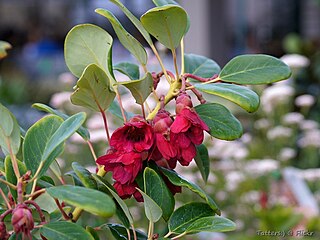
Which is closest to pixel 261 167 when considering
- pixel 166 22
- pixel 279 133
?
pixel 279 133

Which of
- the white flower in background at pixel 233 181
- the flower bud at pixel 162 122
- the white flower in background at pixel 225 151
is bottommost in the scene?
the white flower in background at pixel 233 181

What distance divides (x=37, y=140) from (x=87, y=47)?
0.16 m

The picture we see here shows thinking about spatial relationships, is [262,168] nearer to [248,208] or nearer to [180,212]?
[248,208]

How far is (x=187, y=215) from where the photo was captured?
106cm

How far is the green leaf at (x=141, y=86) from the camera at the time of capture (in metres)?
1.01

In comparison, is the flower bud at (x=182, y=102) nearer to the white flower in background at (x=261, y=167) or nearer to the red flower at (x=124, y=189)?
the red flower at (x=124, y=189)

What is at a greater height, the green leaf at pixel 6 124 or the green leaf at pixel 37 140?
the green leaf at pixel 6 124

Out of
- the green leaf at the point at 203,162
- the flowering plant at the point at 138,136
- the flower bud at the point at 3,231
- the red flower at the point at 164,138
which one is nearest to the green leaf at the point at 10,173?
the flowering plant at the point at 138,136

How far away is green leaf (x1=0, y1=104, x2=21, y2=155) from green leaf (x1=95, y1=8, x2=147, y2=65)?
0.67 feet

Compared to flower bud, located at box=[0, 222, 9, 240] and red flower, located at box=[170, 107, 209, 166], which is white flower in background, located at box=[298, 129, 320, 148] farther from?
flower bud, located at box=[0, 222, 9, 240]

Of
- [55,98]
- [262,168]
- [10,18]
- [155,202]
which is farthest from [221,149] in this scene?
[10,18]

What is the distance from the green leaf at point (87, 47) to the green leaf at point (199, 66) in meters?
0.20

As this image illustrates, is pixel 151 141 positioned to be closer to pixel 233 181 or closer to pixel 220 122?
pixel 220 122

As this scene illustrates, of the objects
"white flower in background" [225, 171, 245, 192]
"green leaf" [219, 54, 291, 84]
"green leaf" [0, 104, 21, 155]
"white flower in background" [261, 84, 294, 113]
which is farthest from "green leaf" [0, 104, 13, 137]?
"white flower in background" [261, 84, 294, 113]
